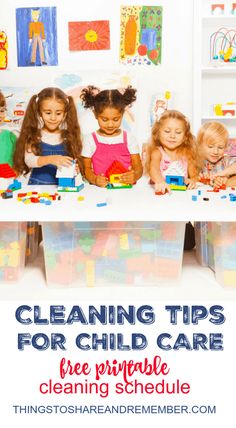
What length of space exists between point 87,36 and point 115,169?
3.06 ft

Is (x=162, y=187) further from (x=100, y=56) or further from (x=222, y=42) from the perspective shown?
(x=222, y=42)

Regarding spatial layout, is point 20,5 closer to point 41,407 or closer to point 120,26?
point 120,26

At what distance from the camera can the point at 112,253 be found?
1.47 meters

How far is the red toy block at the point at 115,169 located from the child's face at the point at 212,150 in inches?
10.1

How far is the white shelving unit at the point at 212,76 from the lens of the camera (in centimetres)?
319

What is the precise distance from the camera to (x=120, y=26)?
106 inches

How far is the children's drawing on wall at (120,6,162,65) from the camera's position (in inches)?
106

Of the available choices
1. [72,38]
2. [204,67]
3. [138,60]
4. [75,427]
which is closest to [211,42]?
[204,67]

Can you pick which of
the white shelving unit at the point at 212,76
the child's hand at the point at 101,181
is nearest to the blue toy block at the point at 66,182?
the child's hand at the point at 101,181

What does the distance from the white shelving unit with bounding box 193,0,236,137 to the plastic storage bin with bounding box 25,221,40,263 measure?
5.51 ft

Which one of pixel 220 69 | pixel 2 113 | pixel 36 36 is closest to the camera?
pixel 2 113

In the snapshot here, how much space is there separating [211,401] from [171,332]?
0.61 ft

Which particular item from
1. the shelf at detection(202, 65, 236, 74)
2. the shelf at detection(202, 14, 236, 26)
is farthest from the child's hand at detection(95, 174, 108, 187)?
the shelf at detection(202, 14, 236, 26)

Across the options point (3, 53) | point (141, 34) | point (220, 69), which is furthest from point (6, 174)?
point (220, 69)
